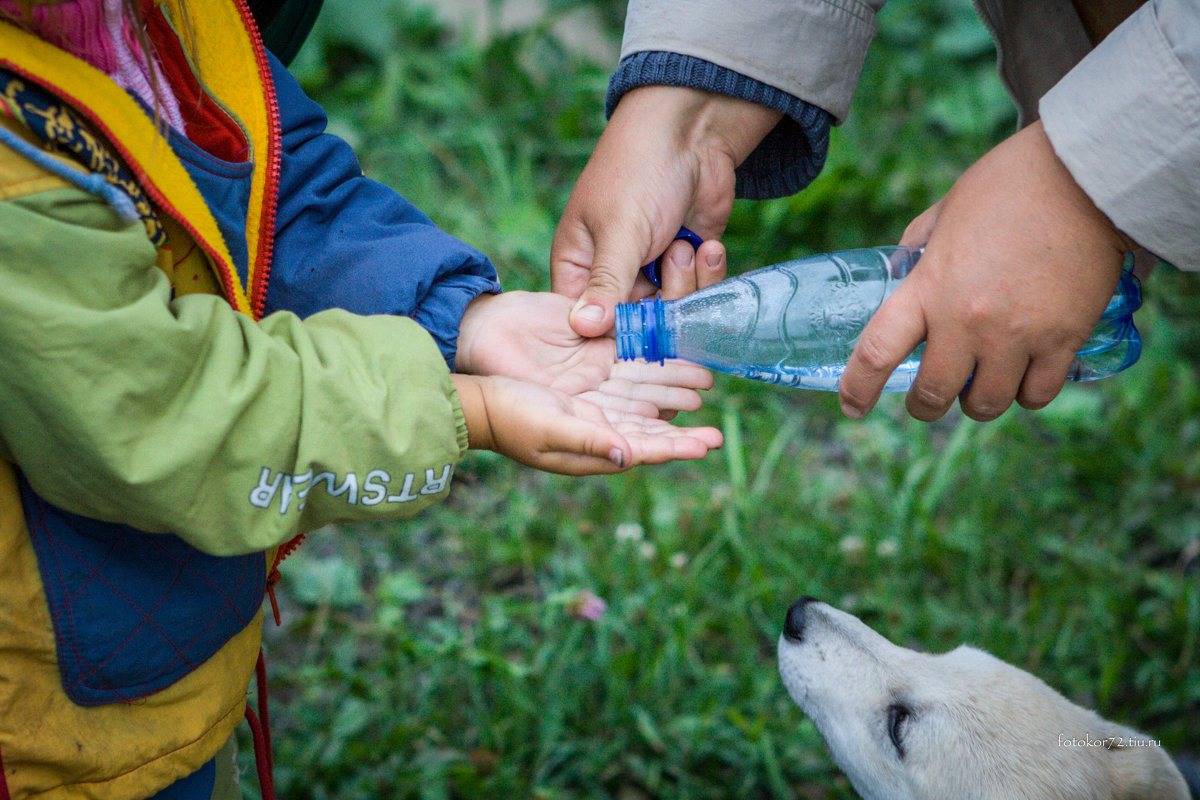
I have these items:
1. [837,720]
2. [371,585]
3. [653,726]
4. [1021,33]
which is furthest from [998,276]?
[371,585]

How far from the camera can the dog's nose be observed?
78.1 inches

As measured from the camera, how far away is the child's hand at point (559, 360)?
1644 millimetres

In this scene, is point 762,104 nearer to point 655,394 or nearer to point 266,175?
point 655,394

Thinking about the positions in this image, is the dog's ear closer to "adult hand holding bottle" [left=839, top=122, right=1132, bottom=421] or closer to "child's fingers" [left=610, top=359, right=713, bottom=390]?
"adult hand holding bottle" [left=839, top=122, right=1132, bottom=421]

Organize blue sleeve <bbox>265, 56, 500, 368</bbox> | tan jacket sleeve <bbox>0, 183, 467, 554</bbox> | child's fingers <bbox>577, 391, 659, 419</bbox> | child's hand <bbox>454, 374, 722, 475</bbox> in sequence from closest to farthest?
tan jacket sleeve <bbox>0, 183, 467, 554</bbox> → child's hand <bbox>454, 374, 722, 475</bbox> → blue sleeve <bbox>265, 56, 500, 368</bbox> → child's fingers <bbox>577, 391, 659, 419</bbox>

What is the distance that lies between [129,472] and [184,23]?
684 mm

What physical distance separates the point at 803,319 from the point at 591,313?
1.72ft

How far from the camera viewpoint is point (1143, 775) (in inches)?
68.4

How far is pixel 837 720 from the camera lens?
1896 millimetres

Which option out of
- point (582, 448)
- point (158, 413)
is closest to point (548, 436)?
point (582, 448)

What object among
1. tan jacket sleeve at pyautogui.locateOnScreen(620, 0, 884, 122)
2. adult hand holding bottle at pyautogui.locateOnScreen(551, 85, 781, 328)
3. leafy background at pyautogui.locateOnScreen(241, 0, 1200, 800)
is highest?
tan jacket sleeve at pyautogui.locateOnScreen(620, 0, 884, 122)

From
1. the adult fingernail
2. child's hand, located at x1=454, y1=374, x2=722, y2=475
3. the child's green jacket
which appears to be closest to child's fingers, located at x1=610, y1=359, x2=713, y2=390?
the adult fingernail

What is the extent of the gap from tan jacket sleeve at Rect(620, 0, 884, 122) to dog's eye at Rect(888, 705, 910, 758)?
4.04 feet

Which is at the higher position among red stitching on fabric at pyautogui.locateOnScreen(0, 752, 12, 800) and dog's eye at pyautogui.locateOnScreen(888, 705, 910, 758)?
red stitching on fabric at pyautogui.locateOnScreen(0, 752, 12, 800)
